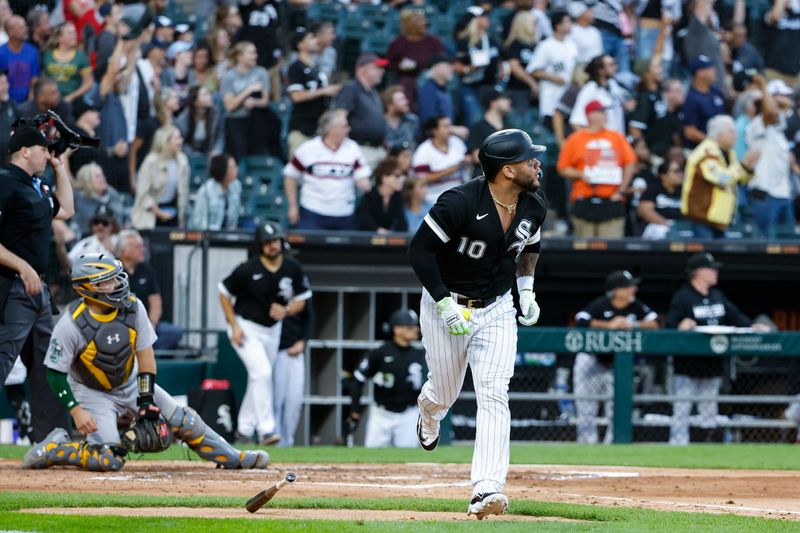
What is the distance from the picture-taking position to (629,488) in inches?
291

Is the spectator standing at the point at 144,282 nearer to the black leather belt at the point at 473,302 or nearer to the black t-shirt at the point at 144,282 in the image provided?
the black t-shirt at the point at 144,282

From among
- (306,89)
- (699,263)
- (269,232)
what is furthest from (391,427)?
(306,89)

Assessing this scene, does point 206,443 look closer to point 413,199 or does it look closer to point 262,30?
point 413,199

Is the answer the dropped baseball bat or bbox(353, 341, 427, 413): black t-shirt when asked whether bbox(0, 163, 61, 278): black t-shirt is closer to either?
the dropped baseball bat

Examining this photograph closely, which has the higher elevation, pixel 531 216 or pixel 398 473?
pixel 531 216

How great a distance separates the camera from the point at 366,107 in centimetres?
1397

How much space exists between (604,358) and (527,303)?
6110mm

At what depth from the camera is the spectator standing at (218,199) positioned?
12.8 m

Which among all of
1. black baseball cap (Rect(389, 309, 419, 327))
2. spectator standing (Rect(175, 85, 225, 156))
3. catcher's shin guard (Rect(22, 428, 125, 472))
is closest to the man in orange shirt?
black baseball cap (Rect(389, 309, 419, 327))

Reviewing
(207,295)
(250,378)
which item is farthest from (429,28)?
(250,378)

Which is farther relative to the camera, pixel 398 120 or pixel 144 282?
pixel 398 120

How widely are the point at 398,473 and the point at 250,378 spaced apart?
3.35m

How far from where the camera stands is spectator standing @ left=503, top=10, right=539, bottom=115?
15.4 meters

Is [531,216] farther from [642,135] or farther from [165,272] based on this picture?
[642,135]
